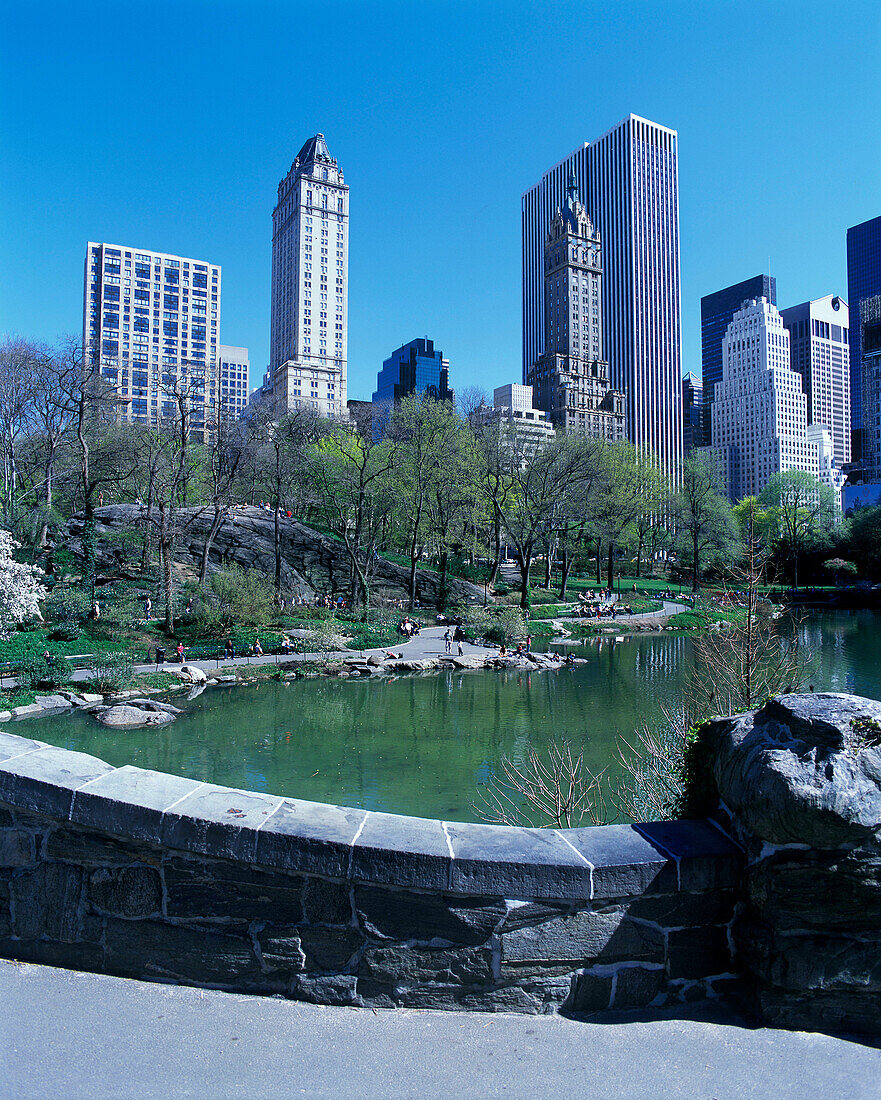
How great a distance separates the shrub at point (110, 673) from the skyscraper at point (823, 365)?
19570 centimetres

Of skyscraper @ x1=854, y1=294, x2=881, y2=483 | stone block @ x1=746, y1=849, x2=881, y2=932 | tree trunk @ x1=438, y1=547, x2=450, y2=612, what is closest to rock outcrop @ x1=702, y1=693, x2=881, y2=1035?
stone block @ x1=746, y1=849, x2=881, y2=932

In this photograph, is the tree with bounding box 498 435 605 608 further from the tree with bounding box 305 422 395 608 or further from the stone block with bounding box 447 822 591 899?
the stone block with bounding box 447 822 591 899

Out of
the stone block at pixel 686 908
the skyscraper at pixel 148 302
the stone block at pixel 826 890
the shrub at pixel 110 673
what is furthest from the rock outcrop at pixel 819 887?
the skyscraper at pixel 148 302

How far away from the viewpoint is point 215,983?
2.74 m

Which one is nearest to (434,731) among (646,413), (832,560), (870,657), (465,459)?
(870,657)

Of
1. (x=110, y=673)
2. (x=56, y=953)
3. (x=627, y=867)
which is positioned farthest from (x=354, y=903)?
(x=110, y=673)

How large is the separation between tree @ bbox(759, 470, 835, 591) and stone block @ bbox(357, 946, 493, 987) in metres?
66.8

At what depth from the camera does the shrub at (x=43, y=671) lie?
64.6 ft

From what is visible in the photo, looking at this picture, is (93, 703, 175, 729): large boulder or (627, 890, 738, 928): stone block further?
(93, 703, 175, 729): large boulder

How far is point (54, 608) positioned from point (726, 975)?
27.3 meters

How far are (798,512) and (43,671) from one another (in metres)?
67.6

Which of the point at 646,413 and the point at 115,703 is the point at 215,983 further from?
the point at 646,413

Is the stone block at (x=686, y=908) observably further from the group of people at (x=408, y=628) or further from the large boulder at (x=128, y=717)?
the group of people at (x=408, y=628)

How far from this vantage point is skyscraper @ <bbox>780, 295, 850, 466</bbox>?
18575cm
